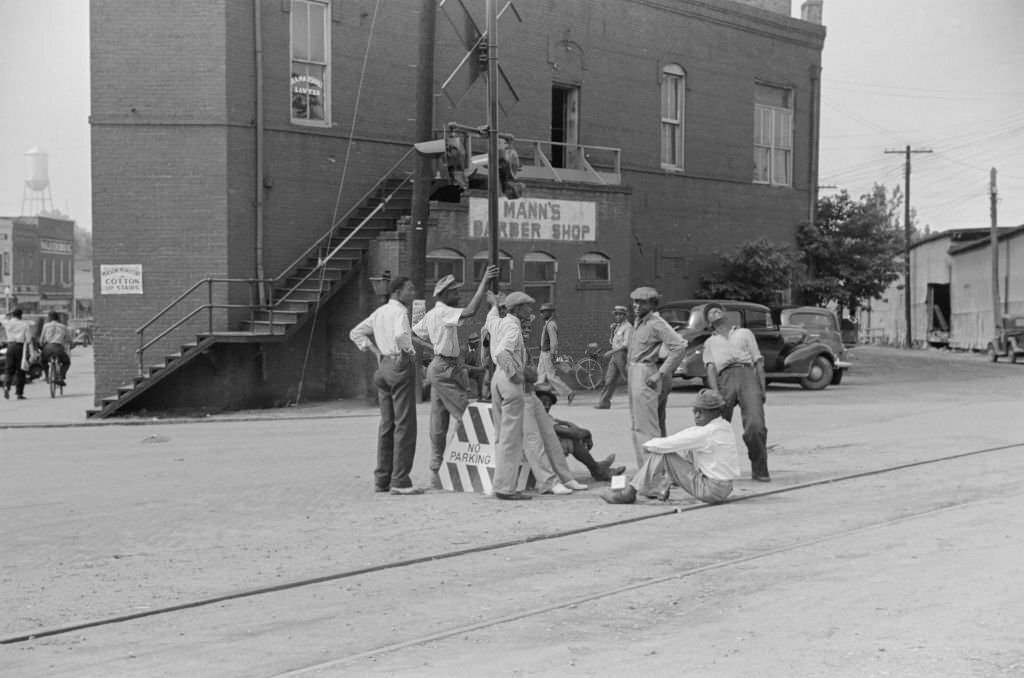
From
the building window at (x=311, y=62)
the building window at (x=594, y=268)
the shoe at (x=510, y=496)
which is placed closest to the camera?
the shoe at (x=510, y=496)

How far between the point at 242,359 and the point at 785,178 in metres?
18.8

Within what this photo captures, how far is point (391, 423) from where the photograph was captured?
10906 mm

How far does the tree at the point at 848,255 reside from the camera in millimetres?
33469

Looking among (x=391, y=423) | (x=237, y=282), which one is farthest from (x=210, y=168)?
(x=391, y=423)

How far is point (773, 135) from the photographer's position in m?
33.8

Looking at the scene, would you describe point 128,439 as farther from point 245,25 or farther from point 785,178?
point 785,178

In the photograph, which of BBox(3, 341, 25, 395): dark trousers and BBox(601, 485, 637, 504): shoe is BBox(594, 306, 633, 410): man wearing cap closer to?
BBox(601, 485, 637, 504): shoe

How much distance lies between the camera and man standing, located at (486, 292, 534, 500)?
10398mm

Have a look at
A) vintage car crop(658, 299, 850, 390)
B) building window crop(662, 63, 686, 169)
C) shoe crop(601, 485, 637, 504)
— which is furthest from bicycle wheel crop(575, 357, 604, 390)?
shoe crop(601, 485, 637, 504)

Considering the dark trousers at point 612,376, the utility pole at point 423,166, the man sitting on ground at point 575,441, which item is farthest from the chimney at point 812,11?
the man sitting on ground at point 575,441

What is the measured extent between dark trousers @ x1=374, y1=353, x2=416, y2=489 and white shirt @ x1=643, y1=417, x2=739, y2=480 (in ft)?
7.30

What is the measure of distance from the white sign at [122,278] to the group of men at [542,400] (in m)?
11.3

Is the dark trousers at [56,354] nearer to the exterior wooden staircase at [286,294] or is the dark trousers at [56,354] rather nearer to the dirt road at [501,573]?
the exterior wooden staircase at [286,294]

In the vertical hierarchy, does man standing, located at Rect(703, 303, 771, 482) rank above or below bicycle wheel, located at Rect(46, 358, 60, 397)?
above
